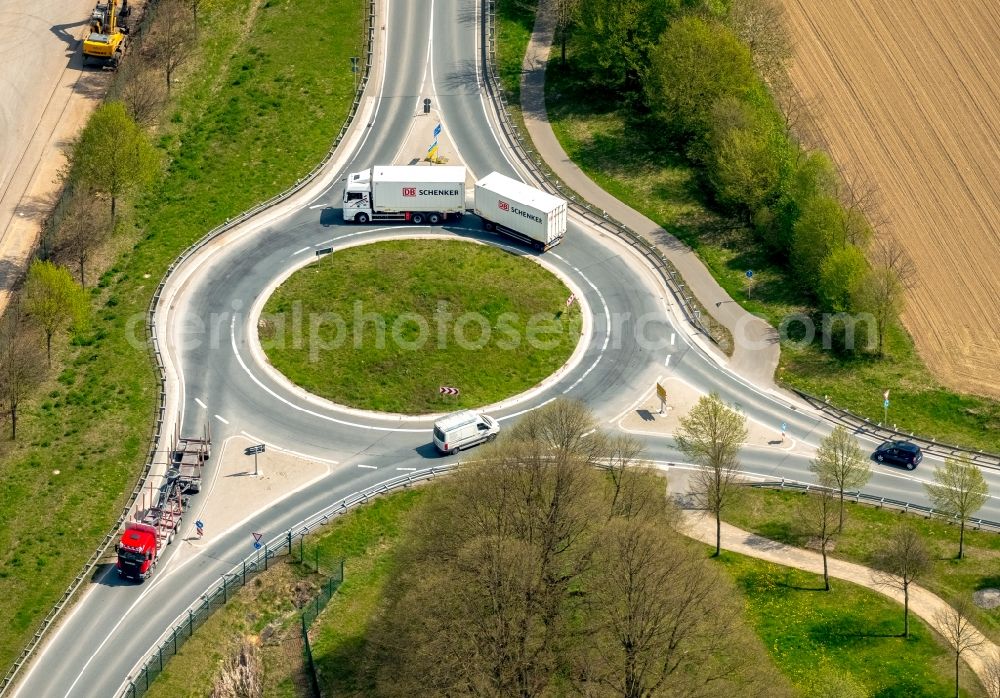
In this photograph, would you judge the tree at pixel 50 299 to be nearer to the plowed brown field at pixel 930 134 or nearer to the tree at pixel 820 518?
the tree at pixel 820 518

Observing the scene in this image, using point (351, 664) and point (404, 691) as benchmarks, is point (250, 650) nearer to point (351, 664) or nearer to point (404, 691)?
point (351, 664)

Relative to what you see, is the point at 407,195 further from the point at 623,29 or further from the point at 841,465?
the point at 841,465

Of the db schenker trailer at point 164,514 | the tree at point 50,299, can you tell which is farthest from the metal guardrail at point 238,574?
the tree at point 50,299

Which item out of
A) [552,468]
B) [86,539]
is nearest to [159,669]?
[86,539]

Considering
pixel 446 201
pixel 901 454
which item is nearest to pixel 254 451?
pixel 446 201

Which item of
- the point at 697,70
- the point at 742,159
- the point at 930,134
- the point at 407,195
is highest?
the point at 697,70
